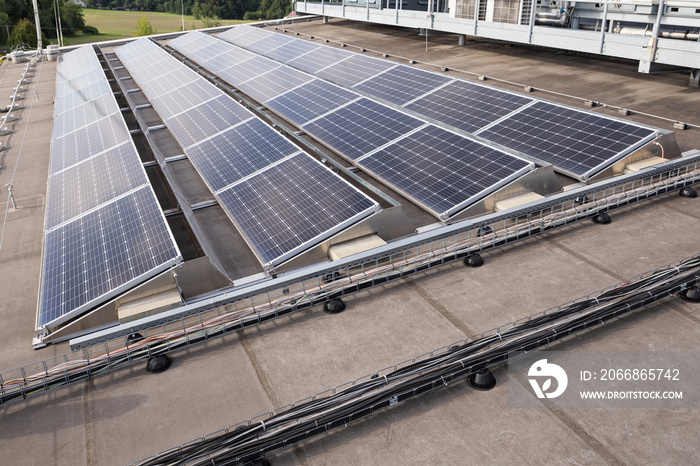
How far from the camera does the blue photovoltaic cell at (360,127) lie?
26703mm

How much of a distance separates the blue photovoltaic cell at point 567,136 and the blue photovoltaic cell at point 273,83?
16.6 meters

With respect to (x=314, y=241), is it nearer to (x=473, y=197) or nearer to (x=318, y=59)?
(x=473, y=197)

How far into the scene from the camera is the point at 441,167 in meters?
23.2

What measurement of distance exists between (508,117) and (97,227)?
2097cm

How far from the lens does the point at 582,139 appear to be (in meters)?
25.5

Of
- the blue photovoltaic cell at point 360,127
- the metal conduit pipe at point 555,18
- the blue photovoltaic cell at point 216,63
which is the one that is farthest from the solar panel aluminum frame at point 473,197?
the blue photovoltaic cell at point 216,63

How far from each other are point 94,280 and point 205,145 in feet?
43.4

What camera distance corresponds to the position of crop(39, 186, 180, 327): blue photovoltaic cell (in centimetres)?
1672

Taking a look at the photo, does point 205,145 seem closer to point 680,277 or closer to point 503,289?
point 503,289

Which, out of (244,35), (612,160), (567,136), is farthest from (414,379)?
(244,35)

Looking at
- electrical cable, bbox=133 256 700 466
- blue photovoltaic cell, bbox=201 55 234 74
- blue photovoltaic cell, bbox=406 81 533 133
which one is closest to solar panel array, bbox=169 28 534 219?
blue photovoltaic cell, bbox=406 81 533 133

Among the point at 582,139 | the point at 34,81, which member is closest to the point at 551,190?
the point at 582,139

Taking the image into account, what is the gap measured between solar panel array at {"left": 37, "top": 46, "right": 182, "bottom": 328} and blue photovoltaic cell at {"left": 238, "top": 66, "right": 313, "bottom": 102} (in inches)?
384

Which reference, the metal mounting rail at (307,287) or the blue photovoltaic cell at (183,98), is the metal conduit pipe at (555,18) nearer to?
the metal mounting rail at (307,287)
